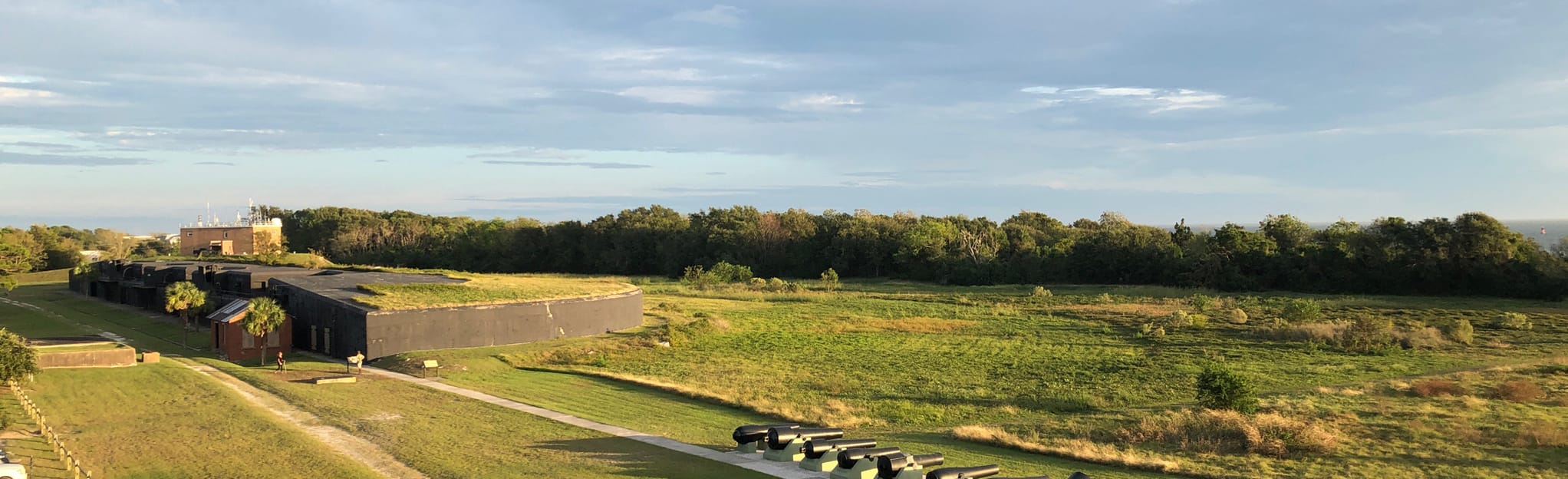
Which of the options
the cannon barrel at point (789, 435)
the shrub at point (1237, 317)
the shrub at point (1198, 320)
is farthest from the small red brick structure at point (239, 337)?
the shrub at point (1237, 317)

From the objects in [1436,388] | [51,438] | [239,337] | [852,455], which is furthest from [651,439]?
[239,337]

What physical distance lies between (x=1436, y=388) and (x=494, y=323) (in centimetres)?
3392

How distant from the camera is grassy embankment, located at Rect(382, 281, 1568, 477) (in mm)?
20906

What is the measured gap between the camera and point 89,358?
3111 cm

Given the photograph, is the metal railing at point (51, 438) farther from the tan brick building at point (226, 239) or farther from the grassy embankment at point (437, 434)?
the tan brick building at point (226, 239)

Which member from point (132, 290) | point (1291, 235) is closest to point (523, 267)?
point (132, 290)

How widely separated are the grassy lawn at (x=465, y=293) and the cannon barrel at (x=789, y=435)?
24408 mm

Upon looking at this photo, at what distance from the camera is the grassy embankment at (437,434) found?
18.0m

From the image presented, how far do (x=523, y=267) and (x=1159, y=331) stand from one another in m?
88.7

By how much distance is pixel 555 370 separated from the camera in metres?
34.8

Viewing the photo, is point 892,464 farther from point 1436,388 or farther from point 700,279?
point 700,279

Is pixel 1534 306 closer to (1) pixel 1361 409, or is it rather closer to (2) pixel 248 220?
(1) pixel 1361 409

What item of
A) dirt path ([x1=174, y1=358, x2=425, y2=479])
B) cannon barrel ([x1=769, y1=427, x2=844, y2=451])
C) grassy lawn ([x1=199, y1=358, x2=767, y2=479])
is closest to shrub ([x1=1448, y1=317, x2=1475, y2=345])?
cannon barrel ([x1=769, y1=427, x2=844, y2=451])

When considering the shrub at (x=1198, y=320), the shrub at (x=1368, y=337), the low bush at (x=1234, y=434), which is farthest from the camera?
the shrub at (x=1198, y=320)
